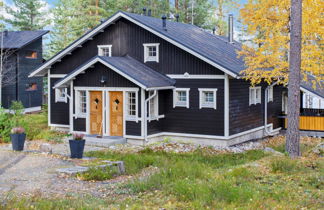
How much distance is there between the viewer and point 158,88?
1853 centimetres

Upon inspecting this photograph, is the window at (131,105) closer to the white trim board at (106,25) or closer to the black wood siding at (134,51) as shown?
the black wood siding at (134,51)

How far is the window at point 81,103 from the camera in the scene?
2055cm

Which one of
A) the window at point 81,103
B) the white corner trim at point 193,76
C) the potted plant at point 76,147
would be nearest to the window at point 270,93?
the white corner trim at point 193,76

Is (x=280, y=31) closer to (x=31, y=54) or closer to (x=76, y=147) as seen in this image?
(x=76, y=147)

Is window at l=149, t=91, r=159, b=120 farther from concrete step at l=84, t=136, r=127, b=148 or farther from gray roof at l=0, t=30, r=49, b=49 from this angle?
gray roof at l=0, t=30, r=49, b=49

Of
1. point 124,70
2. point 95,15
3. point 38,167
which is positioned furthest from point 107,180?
point 95,15

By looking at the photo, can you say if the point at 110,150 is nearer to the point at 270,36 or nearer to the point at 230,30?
the point at 270,36

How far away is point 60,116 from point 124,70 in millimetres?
6276

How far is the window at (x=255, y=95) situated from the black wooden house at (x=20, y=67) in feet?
61.1

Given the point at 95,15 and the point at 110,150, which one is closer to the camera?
the point at 110,150

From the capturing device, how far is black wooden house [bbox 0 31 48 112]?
33.3m

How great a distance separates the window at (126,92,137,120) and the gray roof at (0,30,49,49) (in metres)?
16.4

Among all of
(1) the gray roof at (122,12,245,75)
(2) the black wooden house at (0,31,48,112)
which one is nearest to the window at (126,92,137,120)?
(1) the gray roof at (122,12,245,75)

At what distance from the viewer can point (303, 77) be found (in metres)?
19.6
